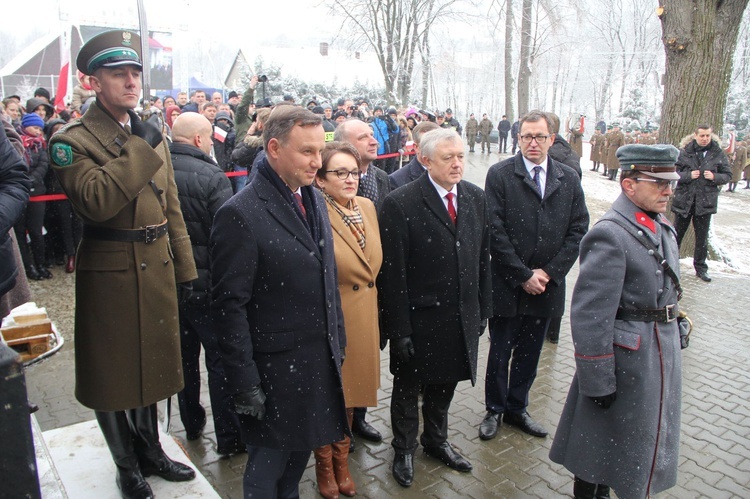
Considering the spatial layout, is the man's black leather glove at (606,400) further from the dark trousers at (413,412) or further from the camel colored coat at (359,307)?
the camel colored coat at (359,307)

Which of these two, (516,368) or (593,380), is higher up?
(593,380)

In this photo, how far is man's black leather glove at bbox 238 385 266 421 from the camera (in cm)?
267

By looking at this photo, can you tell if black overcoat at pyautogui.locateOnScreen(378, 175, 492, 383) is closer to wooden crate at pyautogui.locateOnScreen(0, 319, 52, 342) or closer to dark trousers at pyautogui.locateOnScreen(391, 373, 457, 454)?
dark trousers at pyautogui.locateOnScreen(391, 373, 457, 454)

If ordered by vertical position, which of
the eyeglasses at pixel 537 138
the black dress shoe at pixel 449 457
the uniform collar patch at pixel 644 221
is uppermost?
the eyeglasses at pixel 537 138

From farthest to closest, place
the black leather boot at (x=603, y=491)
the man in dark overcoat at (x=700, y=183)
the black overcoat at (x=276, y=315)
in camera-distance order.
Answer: the man in dark overcoat at (x=700, y=183) < the black leather boot at (x=603, y=491) < the black overcoat at (x=276, y=315)

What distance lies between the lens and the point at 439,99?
75.4m

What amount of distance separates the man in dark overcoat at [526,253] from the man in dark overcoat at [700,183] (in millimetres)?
5301

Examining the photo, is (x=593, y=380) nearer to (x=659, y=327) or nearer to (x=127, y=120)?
(x=659, y=327)

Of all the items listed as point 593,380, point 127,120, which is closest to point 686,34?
point 593,380

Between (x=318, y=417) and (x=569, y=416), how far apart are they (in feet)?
4.96

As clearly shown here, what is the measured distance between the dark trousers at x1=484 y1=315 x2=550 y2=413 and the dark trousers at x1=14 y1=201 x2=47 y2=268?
6070 mm

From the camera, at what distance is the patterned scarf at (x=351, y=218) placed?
357 centimetres

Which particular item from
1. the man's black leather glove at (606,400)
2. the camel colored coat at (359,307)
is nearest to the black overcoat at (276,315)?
the camel colored coat at (359,307)

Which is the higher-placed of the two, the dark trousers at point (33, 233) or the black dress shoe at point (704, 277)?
the dark trousers at point (33, 233)
